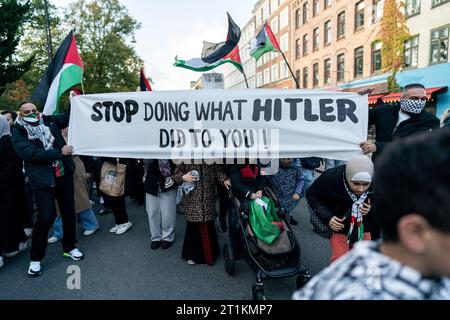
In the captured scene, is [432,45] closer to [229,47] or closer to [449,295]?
[229,47]

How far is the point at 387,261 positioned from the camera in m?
0.93

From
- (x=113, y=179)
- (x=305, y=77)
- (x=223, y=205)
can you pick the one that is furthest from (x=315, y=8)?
(x=113, y=179)

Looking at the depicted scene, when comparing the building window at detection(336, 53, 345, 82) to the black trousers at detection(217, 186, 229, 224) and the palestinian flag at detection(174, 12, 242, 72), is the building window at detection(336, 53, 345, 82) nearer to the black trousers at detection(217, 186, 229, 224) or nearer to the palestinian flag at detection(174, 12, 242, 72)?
the palestinian flag at detection(174, 12, 242, 72)

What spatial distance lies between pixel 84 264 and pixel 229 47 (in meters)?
5.19

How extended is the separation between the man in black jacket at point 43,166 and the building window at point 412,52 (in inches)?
697

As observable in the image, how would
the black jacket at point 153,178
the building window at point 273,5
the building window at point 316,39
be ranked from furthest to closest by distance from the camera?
1. the building window at point 273,5
2. the building window at point 316,39
3. the black jacket at point 153,178

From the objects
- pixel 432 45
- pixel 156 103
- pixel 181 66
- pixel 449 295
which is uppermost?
pixel 432 45

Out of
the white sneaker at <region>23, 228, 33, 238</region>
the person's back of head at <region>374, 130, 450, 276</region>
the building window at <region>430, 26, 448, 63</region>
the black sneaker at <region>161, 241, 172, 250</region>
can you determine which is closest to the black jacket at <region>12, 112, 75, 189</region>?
the black sneaker at <region>161, 241, 172, 250</region>

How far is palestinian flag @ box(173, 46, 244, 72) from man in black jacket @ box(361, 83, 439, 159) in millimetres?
3748

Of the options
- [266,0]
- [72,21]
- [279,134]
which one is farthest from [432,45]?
[266,0]

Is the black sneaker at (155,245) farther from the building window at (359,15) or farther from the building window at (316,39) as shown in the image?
the building window at (316,39)

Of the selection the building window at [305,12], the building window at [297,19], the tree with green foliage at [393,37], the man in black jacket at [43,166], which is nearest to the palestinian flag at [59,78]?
the man in black jacket at [43,166]

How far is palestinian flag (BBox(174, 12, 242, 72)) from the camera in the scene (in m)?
6.61

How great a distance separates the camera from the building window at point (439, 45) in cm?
1403
